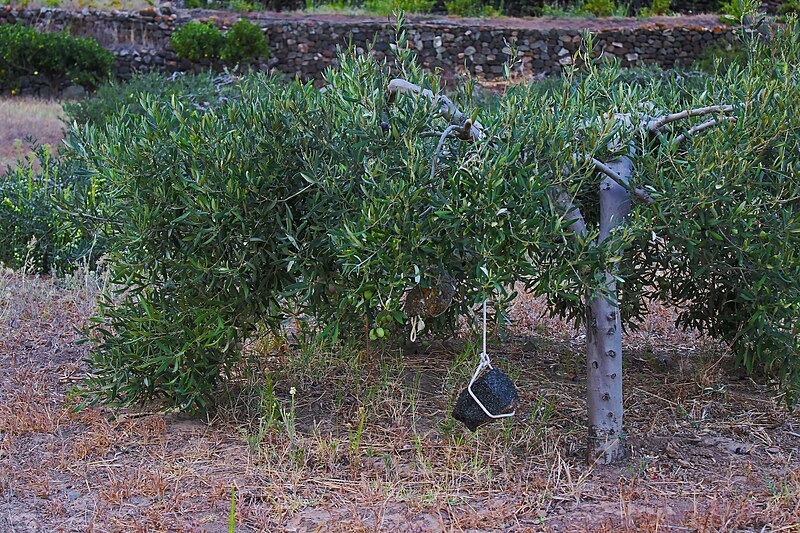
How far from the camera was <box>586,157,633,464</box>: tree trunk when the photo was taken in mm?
3361

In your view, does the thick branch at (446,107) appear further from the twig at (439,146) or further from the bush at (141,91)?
the bush at (141,91)

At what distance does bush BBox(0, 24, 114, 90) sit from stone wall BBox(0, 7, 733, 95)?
4.41ft

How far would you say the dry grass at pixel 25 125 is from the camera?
1071 cm

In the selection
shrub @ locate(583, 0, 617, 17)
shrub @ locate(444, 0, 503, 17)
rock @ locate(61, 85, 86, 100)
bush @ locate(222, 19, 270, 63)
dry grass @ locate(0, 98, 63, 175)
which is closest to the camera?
dry grass @ locate(0, 98, 63, 175)

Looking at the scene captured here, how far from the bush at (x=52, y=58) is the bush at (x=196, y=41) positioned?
1297 millimetres

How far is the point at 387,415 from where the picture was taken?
3.93 m

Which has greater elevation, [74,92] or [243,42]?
[243,42]

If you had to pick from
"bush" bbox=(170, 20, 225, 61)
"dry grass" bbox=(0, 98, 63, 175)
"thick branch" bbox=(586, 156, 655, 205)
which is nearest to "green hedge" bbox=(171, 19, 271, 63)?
"bush" bbox=(170, 20, 225, 61)

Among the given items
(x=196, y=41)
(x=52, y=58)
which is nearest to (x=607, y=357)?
(x=52, y=58)

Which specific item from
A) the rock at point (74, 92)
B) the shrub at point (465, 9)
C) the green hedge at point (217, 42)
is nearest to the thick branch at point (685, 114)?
the rock at point (74, 92)

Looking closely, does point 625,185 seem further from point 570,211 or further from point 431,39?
point 431,39

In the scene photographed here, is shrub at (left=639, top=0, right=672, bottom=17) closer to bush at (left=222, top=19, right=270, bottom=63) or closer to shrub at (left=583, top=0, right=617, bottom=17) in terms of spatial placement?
shrub at (left=583, top=0, right=617, bottom=17)

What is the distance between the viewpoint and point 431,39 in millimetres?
17391

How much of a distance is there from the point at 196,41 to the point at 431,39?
4.45m
